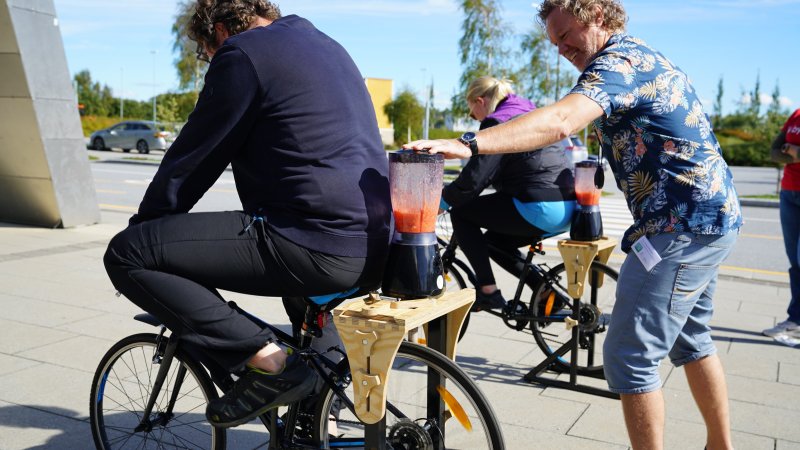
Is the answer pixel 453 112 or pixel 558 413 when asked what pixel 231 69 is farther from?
pixel 453 112

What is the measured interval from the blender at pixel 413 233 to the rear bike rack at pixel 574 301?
2108mm

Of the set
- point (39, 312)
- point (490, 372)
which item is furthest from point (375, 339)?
point (39, 312)

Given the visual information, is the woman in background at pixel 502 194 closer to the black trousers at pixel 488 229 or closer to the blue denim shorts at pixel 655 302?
the black trousers at pixel 488 229

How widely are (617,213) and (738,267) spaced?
20.9 feet

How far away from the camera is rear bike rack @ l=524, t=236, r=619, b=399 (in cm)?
457

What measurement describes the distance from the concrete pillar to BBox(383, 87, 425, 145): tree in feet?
123

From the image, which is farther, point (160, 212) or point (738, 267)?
point (738, 267)

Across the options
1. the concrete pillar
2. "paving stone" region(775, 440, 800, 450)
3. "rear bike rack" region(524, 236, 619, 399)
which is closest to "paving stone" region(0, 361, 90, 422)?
"rear bike rack" region(524, 236, 619, 399)

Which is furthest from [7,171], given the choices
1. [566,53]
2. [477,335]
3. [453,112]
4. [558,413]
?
[453,112]

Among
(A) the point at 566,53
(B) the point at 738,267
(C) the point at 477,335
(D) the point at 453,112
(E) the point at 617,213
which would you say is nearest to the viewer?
(A) the point at 566,53

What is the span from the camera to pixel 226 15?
2754 millimetres

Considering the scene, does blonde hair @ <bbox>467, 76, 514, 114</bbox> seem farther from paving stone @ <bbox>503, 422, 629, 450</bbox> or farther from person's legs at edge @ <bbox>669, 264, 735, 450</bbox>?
person's legs at edge @ <bbox>669, 264, 735, 450</bbox>

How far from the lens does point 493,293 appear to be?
507cm

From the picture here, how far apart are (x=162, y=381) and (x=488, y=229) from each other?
252 centimetres
